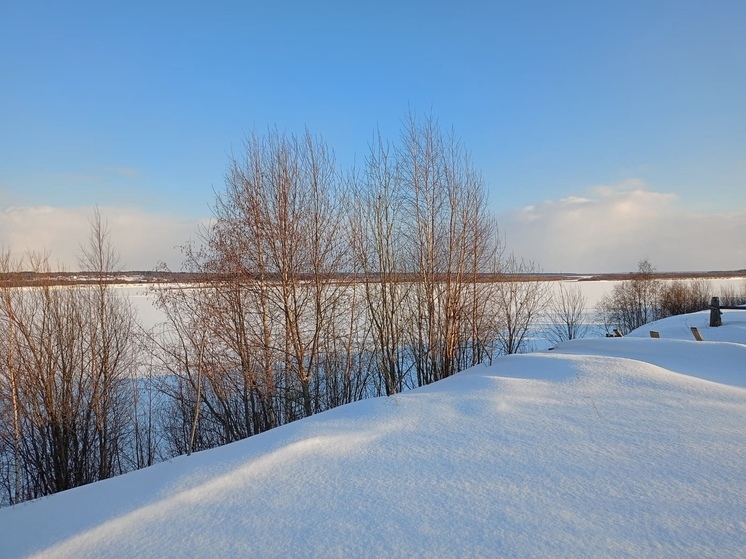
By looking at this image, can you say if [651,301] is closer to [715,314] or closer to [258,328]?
[715,314]

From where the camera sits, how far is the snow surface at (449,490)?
2100 mm

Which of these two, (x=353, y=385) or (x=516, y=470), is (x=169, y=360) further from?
(x=516, y=470)

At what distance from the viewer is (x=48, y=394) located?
9.09 meters

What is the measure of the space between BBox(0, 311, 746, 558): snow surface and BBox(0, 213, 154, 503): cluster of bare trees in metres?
7.20

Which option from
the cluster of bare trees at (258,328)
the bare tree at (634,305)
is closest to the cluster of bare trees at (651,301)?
the bare tree at (634,305)

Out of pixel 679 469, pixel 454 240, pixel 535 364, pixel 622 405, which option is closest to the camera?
pixel 679 469

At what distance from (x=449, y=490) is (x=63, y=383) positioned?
999cm

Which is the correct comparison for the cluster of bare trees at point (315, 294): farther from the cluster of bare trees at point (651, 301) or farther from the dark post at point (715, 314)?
the cluster of bare trees at point (651, 301)

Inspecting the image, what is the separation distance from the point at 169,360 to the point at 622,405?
9152 millimetres

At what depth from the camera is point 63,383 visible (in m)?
9.34

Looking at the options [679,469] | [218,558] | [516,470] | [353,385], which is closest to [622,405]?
[679,469]

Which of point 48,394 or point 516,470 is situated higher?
point 516,470

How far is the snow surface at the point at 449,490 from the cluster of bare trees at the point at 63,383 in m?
7.20

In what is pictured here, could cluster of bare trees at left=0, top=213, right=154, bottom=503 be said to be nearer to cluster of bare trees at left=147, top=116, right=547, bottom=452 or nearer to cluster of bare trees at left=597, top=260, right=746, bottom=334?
cluster of bare trees at left=147, top=116, right=547, bottom=452
